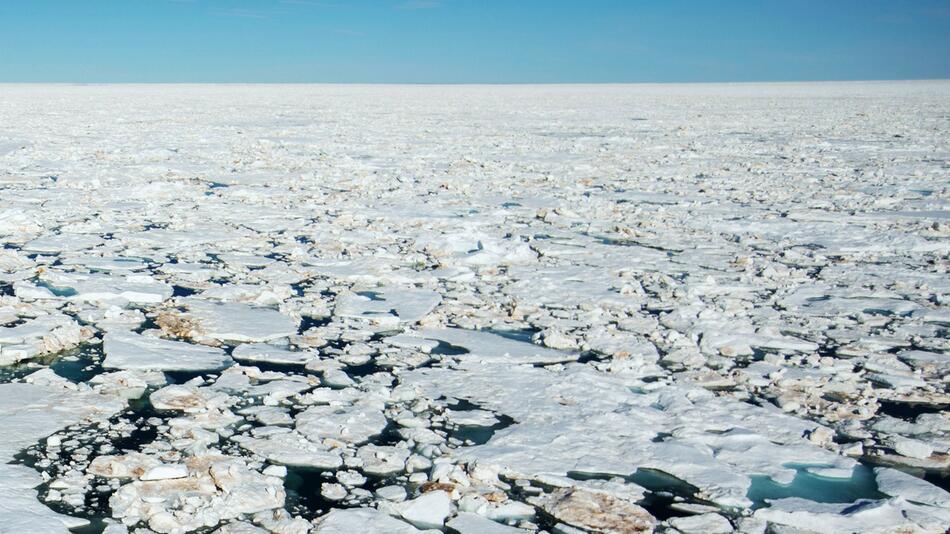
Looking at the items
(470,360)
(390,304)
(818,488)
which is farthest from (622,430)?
(390,304)

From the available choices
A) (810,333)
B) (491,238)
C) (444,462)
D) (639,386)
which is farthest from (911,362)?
(491,238)

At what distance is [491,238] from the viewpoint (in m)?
5.30

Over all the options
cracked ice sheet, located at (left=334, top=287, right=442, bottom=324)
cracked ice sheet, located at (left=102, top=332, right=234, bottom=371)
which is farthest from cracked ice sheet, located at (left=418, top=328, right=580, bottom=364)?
cracked ice sheet, located at (left=102, top=332, right=234, bottom=371)

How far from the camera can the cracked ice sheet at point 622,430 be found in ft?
7.38

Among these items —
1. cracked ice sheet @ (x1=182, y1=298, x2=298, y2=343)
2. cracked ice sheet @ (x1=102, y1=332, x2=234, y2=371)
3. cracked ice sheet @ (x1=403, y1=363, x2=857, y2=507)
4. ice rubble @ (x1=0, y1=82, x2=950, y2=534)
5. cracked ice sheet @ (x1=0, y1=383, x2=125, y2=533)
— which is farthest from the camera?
cracked ice sheet @ (x1=182, y1=298, x2=298, y2=343)

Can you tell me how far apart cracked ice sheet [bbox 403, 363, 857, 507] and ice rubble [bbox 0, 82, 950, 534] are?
0.01 meters

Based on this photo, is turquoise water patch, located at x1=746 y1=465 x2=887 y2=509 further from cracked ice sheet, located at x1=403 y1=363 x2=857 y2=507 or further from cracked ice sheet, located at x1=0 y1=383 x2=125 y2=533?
cracked ice sheet, located at x1=0 y1=383 x2=125 y2=533

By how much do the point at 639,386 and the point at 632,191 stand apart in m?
5.17

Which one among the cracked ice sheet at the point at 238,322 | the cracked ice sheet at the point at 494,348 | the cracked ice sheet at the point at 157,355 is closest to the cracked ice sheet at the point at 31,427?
the cracked ice sheet at the point at 157,355

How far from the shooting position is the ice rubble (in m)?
2.05

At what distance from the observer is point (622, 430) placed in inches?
98.1

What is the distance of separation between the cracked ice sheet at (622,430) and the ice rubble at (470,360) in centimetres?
1

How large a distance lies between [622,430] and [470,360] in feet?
2.49

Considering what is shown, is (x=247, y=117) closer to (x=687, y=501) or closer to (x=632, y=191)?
(x=632, y=191)
